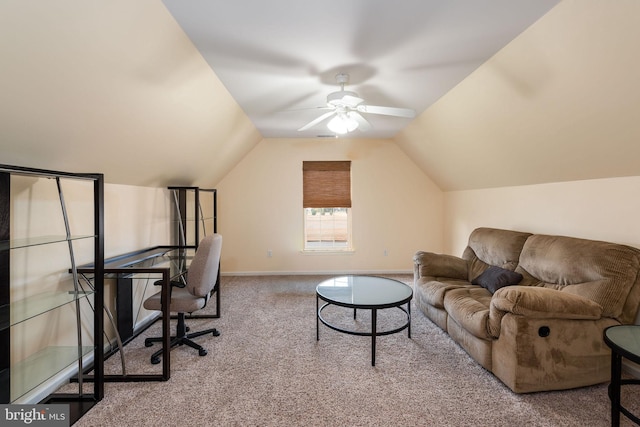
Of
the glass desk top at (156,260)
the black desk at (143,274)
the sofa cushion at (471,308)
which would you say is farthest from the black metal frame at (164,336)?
the sofa cushion at (471,308)

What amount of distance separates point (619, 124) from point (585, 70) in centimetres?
51

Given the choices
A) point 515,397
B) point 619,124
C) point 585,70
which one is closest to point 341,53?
point 585,70

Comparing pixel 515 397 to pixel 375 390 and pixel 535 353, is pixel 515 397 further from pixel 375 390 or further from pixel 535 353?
pixel 375 390

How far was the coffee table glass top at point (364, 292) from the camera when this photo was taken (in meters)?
2.65

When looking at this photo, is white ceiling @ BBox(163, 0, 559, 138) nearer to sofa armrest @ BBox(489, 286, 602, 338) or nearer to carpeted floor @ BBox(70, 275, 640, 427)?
sofa armrest @ BBox(489, 286, 602, 338)

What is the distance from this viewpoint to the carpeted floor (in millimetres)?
1901

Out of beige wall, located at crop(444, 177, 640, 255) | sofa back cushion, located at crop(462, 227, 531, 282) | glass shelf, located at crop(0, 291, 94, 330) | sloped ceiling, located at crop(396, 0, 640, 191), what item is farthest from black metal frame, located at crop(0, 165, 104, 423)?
beige wall, located at crop(444, 177, 640, 255)

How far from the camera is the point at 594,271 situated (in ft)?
7.38

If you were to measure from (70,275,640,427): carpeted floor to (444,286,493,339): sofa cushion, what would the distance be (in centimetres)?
35

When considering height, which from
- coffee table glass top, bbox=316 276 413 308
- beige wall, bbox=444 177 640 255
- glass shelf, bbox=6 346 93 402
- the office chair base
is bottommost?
the office chair base

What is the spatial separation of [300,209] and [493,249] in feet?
10.4

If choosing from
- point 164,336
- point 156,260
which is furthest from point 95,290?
point 156,260

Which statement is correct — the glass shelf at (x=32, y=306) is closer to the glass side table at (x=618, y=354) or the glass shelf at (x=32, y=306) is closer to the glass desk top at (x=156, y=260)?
the glass desk top at (x=156, y=260)

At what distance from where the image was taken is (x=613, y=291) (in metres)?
2.12
